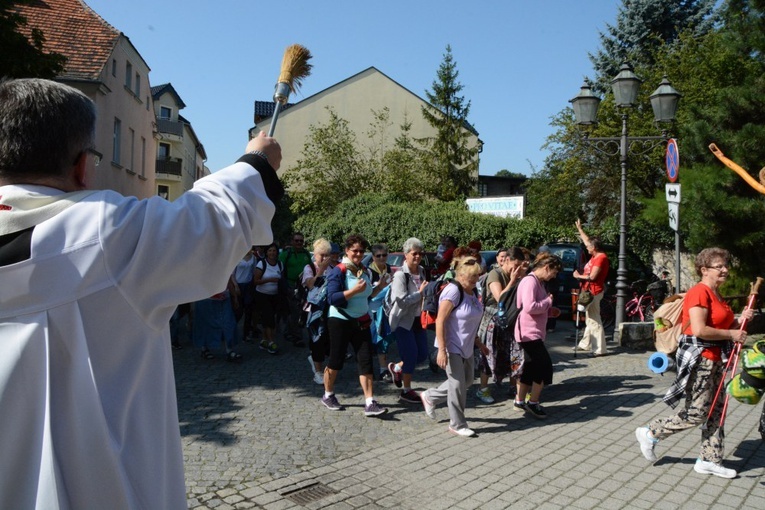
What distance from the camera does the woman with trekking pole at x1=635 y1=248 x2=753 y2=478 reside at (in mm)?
5059

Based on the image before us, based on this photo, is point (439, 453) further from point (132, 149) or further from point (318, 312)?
point (132, 149)

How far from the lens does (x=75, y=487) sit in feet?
4.23

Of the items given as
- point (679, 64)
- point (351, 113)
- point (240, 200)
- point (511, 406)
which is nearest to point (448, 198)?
point (351, 113)

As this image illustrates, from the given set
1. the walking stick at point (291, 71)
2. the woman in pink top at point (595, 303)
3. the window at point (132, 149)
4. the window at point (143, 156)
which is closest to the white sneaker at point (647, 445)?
the walking stick at point (291, 71)

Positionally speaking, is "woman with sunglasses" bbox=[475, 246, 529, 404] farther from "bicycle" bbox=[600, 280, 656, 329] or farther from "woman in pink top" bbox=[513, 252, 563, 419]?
"bicycle" bbox=[600, 280, 656, 329]

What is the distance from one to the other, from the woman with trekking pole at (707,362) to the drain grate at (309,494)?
267 cm

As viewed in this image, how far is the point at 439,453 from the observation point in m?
5.64

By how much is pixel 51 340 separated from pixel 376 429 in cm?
539

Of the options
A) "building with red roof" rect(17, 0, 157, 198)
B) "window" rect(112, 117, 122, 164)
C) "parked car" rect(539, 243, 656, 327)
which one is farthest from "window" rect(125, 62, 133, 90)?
"parked car" rect(539, 243, 656, 327)

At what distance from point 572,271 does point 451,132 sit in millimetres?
27560

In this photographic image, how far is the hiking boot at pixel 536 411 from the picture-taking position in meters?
6.88

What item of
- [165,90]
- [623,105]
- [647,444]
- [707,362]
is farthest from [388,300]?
[165,90]

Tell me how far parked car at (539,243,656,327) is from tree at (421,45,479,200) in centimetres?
2445

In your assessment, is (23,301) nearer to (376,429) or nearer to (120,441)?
(120,441)
